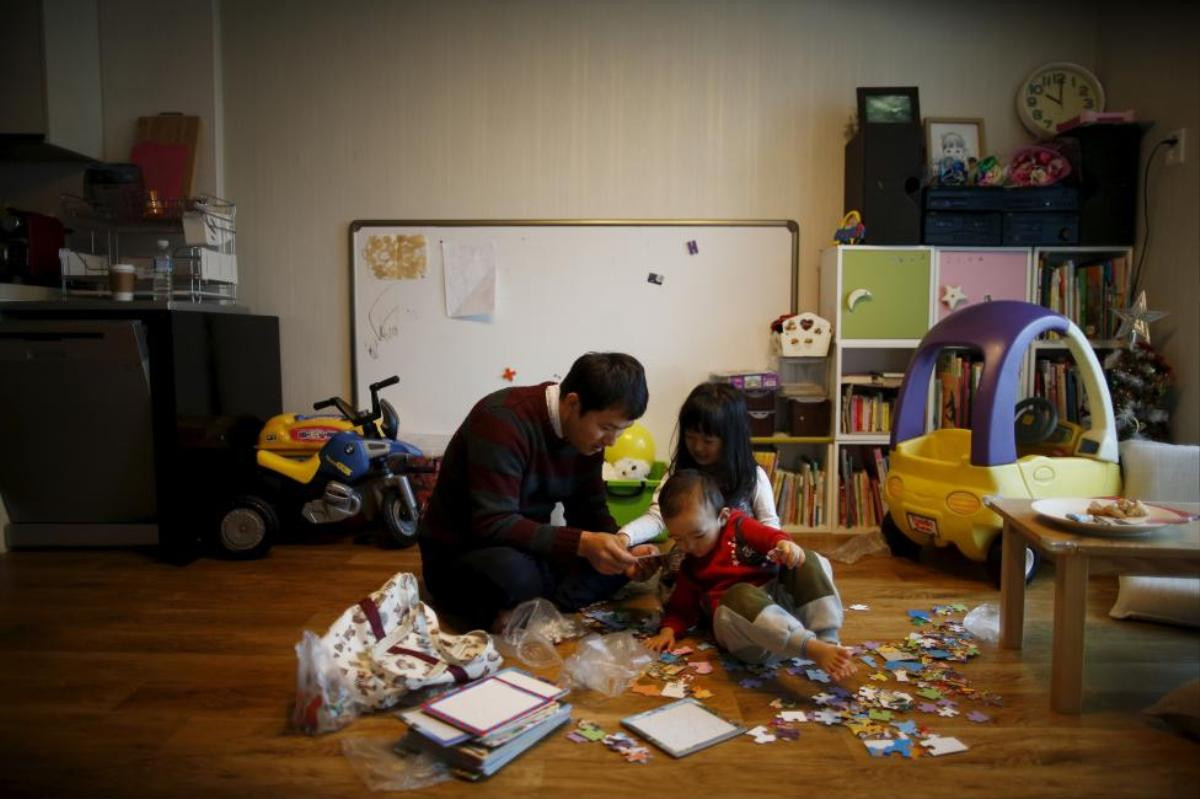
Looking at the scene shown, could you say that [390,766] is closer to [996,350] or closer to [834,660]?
[834,660]

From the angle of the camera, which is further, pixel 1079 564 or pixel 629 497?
pixel 629 497

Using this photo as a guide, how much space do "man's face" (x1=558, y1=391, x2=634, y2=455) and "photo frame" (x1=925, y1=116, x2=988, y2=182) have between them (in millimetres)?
2312

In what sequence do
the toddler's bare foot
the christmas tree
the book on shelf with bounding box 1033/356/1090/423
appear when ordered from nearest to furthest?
the toddler's bare foot < the christmas tree < the book on shelf with bounding box 1033/356/1090/423

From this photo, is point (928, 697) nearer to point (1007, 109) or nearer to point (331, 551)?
point (331, 551)

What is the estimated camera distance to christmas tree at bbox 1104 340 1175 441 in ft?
10.3

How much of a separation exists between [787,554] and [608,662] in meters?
0.52

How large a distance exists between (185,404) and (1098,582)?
11.0ft

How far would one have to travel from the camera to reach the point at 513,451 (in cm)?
225

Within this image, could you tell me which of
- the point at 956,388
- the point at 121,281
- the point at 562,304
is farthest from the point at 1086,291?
the point at 121,281

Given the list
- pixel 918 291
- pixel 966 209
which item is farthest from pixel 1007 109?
pixel 918 291

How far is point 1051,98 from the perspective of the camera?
365 centimetres

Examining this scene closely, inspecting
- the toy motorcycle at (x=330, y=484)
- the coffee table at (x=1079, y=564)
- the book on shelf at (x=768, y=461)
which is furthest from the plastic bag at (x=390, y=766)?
the book on shelf at (x=768, y=461)

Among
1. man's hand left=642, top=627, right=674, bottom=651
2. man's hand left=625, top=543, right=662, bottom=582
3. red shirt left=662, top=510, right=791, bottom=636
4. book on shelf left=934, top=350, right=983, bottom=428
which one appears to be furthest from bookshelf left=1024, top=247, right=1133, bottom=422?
man's hand left=642, top=627, right=674, bottom=651

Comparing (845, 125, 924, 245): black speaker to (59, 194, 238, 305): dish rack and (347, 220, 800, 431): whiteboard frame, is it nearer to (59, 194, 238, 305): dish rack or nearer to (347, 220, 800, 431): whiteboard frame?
(347, 220, 800, 431): whiteboard frame
